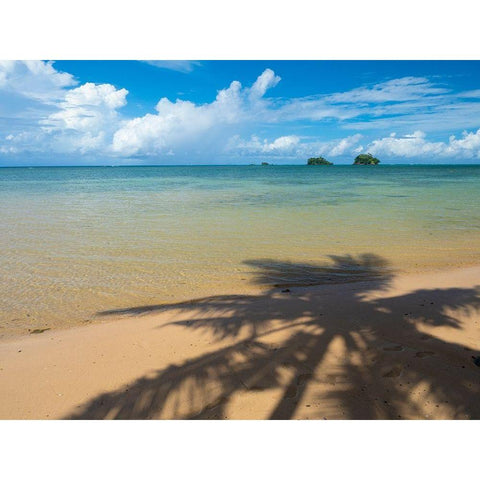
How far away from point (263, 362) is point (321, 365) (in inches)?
26.7

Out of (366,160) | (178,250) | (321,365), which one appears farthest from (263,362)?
(366,160)

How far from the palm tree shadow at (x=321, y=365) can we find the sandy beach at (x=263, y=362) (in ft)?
0.05

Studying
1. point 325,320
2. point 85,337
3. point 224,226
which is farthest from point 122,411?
point 224,226

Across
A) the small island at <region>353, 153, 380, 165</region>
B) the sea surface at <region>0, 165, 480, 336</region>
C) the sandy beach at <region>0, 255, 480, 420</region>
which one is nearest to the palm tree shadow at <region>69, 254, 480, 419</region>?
the sandy beach at <region>0, 255, 480, 420</region>

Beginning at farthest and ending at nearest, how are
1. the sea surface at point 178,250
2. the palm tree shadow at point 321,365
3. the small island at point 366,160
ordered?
the small island at point 366,160, the sea surface at point 178,250, the palm tree shadow at point 321,365

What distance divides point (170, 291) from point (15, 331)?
114 inches

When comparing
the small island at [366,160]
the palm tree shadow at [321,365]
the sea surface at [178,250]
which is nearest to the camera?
the palm tree shadow at [321,365]

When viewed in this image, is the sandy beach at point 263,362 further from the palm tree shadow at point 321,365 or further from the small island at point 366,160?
the small island at point 366,160

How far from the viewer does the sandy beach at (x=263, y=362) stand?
3.55m

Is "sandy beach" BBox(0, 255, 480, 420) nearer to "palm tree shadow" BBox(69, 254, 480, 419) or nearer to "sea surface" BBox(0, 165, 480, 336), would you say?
"palm tree shadow" BBox(69, 254, 480, 419)

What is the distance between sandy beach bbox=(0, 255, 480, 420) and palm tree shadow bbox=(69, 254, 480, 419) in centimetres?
2

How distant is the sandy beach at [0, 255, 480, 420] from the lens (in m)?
3.55

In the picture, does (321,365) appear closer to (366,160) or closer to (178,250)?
(178,250)

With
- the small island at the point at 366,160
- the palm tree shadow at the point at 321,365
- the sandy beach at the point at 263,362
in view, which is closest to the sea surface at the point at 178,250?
the sandy beach at the point at 263,362
